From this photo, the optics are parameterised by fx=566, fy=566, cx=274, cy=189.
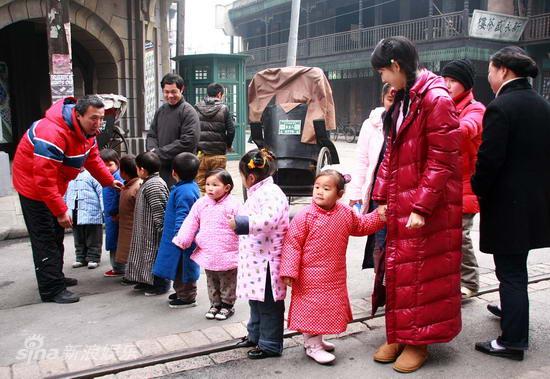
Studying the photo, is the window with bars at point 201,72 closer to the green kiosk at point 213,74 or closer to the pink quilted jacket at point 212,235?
the green kiosk at point 213,74

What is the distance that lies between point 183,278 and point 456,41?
1841 centimetres

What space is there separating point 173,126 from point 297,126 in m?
2.45

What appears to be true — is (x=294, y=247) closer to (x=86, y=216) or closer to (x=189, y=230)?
(x=189, y=230)

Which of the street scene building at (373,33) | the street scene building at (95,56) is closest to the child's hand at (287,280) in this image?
the street scene building at (95,56)

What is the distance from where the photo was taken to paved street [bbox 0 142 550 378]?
3.61m

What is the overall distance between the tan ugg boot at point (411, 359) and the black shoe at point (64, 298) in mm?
2661

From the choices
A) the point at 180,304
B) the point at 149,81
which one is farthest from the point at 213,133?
the point at 149,81

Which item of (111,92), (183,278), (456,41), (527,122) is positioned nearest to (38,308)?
(183,278)

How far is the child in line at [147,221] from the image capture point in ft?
15.3

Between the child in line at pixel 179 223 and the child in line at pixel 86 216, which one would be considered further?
the child in line at pixel 86 216

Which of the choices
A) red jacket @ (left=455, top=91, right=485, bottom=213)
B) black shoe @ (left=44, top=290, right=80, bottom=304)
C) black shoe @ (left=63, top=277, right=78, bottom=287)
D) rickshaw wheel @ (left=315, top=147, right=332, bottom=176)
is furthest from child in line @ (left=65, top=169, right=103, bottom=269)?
red jacket @ (left=455, top=91, right=485, bottom=213)

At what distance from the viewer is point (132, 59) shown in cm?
1206

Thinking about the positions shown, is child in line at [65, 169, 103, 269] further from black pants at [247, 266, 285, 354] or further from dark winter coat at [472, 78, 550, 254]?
dark winter coat at [472, 78, 550, 254]

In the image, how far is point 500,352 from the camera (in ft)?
11.7
